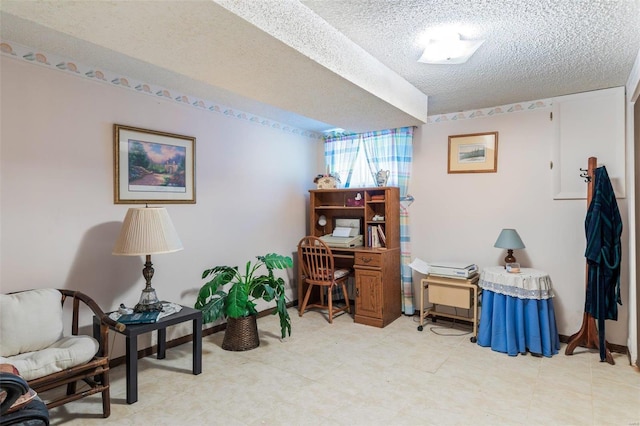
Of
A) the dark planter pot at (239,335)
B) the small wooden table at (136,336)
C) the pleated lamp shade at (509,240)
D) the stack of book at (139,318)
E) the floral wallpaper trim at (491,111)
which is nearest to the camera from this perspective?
the small wooden table at (136,336)

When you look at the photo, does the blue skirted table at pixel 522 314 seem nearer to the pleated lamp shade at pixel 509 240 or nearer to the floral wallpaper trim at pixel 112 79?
the pleated lamp shade at pixel 509 240

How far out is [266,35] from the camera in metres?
1.85

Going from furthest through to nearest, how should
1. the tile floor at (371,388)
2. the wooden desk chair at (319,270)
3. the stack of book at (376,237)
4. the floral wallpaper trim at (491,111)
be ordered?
the stack of book at (376,237) → the wooden desk chair at (319,270) → the floral wallpaper trim at (491,111) → the tile floor at (371,388)

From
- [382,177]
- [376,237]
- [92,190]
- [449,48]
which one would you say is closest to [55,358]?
[92,190]

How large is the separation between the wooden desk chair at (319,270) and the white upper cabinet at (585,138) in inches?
90.4

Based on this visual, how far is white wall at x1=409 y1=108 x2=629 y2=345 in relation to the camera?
335 cm

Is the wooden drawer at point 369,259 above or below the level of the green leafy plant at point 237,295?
above

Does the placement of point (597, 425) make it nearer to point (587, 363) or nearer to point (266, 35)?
point (587, 363)

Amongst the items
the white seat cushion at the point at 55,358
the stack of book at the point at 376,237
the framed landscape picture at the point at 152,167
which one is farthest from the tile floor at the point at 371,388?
the framed landscape picture at the point at 152,167

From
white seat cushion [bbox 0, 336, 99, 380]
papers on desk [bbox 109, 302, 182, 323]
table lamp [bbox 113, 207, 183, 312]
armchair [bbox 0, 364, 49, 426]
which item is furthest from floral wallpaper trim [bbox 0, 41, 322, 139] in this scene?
armchair [bbox 0, 364, 49, 426]

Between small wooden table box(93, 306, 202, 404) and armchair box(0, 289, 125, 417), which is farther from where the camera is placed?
small wooden table box(93, 306, 202, 404)

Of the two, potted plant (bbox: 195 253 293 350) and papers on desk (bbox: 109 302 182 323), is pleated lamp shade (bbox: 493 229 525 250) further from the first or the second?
papers on desk (bbox: 109 302 182 323)

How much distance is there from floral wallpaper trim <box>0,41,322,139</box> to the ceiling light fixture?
2.19 metres

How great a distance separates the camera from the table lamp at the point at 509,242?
335 centimetres
